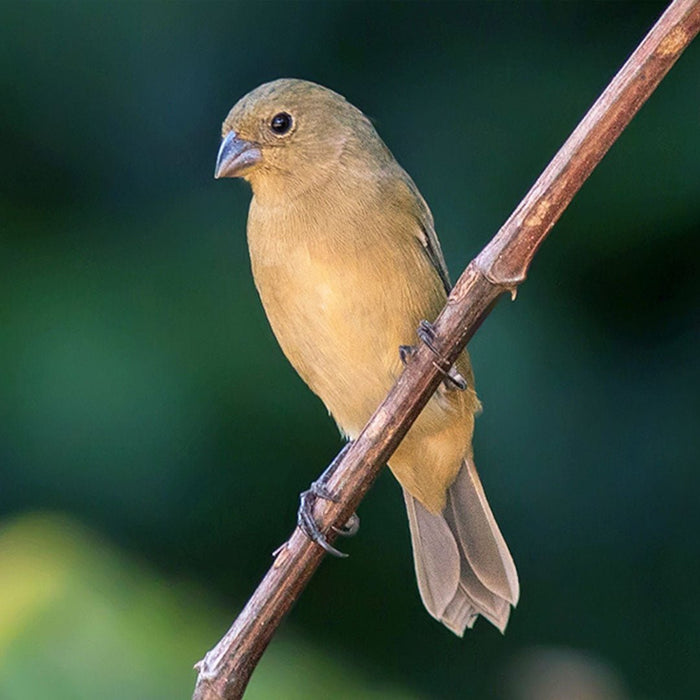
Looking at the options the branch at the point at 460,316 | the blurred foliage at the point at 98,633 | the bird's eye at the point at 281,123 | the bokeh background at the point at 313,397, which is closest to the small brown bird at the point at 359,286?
the bird's eye at the point at 281,123

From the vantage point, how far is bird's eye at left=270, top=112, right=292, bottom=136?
3.23 m

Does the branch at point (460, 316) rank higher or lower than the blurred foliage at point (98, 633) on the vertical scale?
higher

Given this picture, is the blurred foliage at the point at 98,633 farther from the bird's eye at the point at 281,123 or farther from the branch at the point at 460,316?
the bird's eye at the point at 281,123

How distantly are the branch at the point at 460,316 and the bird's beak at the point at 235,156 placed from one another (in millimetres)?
981

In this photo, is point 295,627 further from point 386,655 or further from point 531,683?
point 531,683

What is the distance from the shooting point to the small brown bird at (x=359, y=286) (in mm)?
3020

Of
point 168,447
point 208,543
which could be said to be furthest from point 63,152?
point 208,543

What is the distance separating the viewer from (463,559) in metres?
3.46

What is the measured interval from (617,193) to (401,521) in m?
1.15

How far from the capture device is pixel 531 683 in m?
3.50

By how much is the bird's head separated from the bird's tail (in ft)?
2.92

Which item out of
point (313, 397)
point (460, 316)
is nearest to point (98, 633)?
point (460, 316)

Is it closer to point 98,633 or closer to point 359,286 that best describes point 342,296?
point 359,286

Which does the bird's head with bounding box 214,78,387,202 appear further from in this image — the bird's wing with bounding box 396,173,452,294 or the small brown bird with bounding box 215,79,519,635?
the bird's wing with bounding box 396,173,452,294
